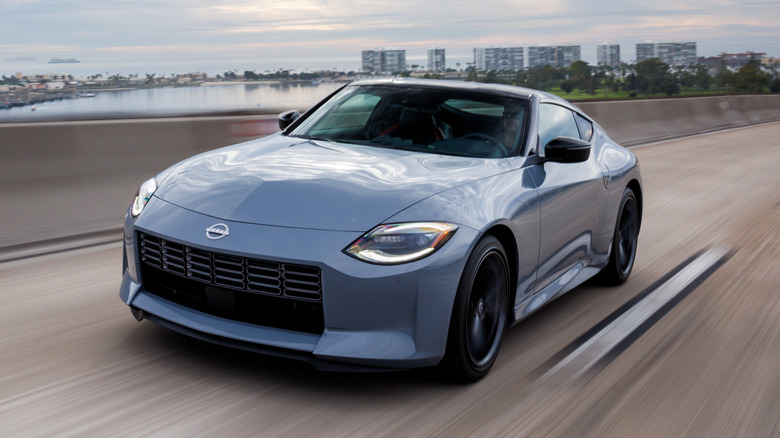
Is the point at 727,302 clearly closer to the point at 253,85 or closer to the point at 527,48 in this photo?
the point at 527,48

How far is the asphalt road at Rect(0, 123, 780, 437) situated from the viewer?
3.74 meters

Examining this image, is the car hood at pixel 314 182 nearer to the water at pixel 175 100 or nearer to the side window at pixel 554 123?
the side window at pixel 554 123

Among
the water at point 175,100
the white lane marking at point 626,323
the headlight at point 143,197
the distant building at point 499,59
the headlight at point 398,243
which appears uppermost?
the distant building at point 499,59

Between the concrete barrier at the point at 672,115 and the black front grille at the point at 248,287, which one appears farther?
the concrete barrier at the point at 672,115

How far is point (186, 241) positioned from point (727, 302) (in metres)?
3.92

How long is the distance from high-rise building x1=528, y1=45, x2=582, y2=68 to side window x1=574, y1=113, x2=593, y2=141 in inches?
61.5

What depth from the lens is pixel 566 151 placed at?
506cm

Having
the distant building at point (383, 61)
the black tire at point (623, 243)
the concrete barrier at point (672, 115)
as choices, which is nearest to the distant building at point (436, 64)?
the distant building at point (383, 61)

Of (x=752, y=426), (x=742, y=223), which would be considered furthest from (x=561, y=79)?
(x=752, y=426)

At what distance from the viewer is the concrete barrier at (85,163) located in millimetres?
7203

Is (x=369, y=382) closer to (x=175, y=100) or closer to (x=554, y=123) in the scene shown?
(x=554, y=123)

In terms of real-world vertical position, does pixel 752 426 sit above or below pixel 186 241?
below

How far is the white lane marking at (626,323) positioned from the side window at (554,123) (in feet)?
3.95

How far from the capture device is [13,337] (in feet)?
15.6
